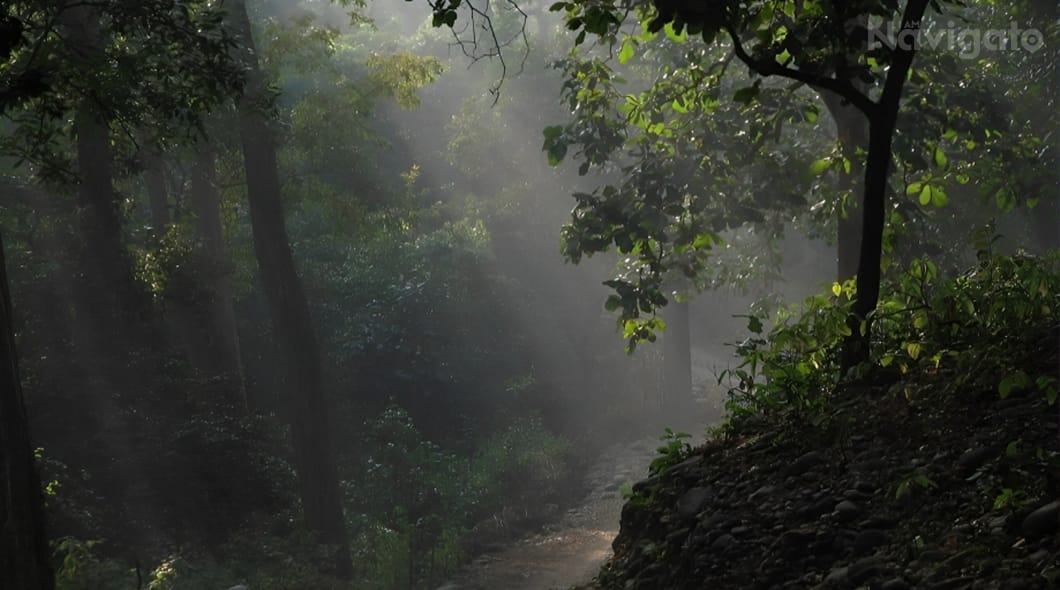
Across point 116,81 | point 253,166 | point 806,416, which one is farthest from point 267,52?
point 806,416

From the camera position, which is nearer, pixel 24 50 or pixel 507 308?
pixel 24 50

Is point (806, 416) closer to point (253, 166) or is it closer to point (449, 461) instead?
point (253, 166)

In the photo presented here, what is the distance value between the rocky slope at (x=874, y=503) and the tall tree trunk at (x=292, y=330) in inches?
405

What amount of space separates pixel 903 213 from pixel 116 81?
7407mm

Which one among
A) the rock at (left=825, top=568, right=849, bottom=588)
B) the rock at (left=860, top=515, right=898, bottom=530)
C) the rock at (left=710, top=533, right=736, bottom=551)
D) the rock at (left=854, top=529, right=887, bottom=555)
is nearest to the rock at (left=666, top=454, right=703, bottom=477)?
the rock at (left=710, top=533, right=736, bottom=551)

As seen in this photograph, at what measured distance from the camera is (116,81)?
412 inches

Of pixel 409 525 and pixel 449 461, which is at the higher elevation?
pixel 449 461

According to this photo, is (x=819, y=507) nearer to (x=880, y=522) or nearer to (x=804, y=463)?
(x=880, y=522)

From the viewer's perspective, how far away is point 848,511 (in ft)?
19.4

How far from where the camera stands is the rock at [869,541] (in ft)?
18.2

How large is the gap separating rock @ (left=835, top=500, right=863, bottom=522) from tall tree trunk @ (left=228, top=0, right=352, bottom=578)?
12.5 metres

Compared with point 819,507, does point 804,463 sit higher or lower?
higher

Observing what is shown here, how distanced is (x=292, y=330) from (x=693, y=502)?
11.3 metres

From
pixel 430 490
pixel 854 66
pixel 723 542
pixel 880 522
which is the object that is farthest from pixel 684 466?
pixel 430 490
